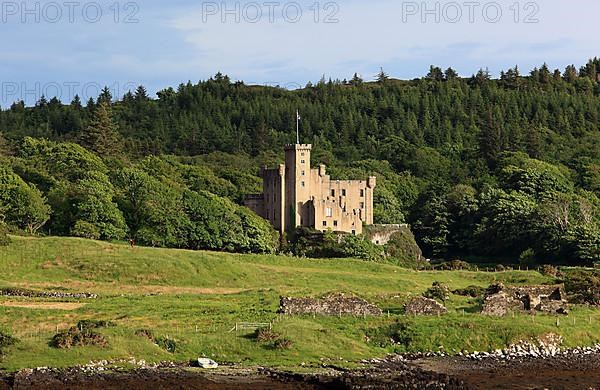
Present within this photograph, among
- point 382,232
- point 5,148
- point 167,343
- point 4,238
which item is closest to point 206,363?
point 167,343

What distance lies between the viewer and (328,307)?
54.5 metres

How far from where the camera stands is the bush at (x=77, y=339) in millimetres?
45188

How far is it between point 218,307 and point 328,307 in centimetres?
776

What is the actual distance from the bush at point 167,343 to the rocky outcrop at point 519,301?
17.2 meters

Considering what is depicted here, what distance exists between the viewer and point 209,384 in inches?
1609

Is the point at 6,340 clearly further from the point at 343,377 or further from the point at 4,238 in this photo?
the point at 4,238

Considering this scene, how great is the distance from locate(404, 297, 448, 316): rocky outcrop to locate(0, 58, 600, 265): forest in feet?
132

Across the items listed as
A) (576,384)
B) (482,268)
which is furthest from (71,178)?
(576,384)

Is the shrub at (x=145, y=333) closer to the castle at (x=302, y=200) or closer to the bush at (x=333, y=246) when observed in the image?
the bush at (x=333, y=246)

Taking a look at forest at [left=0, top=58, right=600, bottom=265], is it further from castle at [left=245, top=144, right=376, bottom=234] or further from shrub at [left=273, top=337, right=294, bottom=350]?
shrub at [left=273, top=337, right=294, bottom=350]

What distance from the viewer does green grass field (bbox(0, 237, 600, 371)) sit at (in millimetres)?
46875

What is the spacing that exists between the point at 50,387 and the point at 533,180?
95.4 meters

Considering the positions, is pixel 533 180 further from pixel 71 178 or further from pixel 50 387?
pixel 50 387

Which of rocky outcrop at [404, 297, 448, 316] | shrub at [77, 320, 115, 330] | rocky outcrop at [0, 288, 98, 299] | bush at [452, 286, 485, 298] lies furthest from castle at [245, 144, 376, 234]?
shrub at [77, 320, 115, 330]
